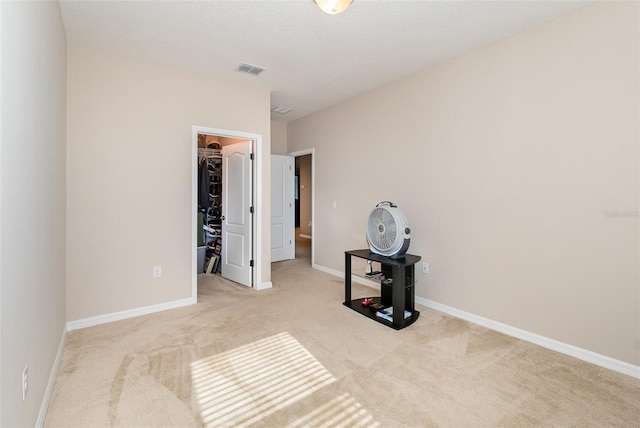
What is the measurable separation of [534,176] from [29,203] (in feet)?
10.9

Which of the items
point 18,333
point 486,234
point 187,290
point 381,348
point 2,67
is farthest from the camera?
point 187,290

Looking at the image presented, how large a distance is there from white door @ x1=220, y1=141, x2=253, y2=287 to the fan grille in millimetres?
1640

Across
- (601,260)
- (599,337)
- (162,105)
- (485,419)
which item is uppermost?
(162,105)

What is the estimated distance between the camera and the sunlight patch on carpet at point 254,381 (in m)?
1.72

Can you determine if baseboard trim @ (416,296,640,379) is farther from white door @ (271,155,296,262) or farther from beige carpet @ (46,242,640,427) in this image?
white door @ (271,155,296,262)

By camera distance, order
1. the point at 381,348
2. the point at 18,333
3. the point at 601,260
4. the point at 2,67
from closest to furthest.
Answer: the point at 2,67 → the point at 18,333 → the point at 601,260 → the point at 381,348

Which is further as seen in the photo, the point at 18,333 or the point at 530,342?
the point at 530,342

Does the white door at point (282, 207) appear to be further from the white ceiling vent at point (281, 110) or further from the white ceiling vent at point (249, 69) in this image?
the white ceiling vent at point (249, 69)

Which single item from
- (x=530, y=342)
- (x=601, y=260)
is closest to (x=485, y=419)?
(x=530, y=342)

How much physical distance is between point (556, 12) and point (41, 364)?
4056mm

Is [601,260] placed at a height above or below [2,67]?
below

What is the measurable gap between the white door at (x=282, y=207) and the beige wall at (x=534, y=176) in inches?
89.1

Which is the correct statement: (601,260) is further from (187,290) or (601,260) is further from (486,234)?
(187,290)

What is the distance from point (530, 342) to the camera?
2537 millimetres
